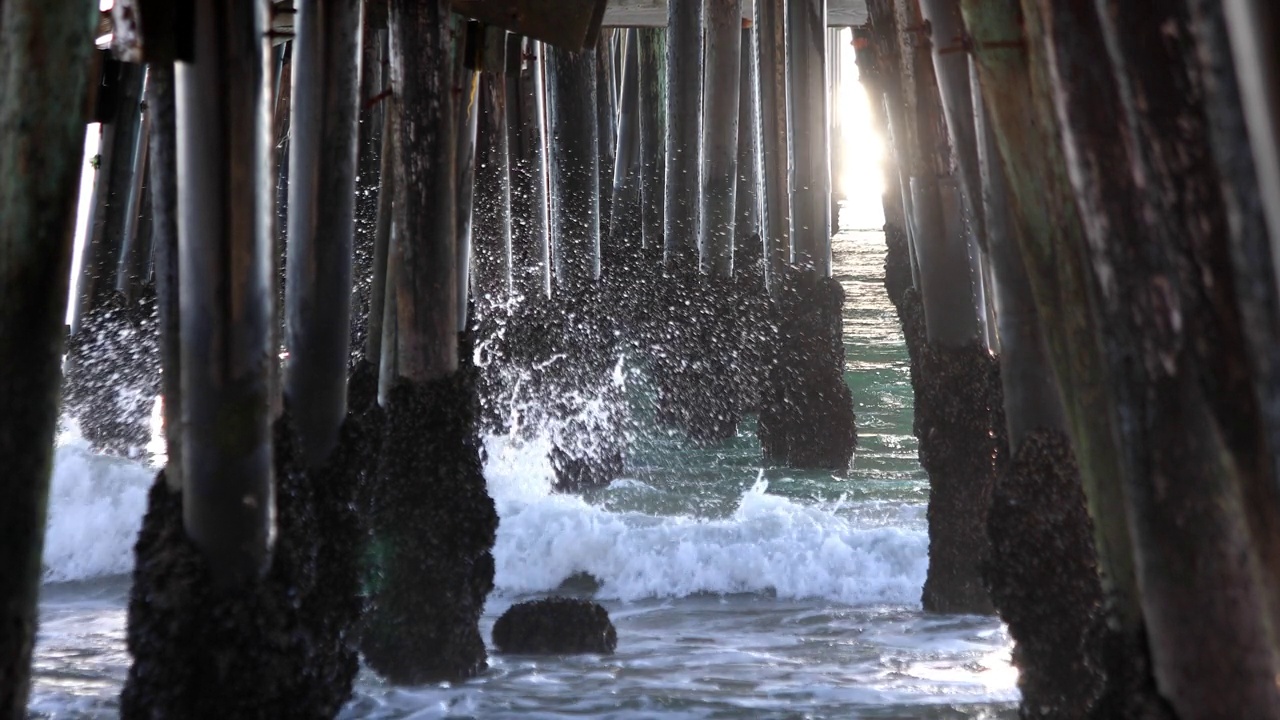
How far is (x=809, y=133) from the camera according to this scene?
919 cm

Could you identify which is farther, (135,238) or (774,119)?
(135,238)

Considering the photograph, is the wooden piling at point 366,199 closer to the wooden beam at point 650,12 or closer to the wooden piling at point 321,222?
the wooden piling at point 321,222

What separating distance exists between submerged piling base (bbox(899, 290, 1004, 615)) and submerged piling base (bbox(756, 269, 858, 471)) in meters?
4.28

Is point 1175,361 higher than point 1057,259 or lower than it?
lower

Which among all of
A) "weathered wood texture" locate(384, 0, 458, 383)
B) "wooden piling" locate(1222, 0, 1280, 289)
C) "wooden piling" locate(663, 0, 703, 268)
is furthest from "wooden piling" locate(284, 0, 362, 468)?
"wooden piling" locate(663, 0, 703, 268)

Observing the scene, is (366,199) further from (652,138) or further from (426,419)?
(426,419)

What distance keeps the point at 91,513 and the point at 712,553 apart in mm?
3997

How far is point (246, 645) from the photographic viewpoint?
9.91 ft

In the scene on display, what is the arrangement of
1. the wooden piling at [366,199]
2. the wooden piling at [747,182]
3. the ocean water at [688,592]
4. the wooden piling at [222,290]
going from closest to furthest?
the wooden piling at [222,290] < the ocean water at [688,592] < the wooden piling at [366,199] < the wooden piling at [747,182]

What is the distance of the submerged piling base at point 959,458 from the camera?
5207 mm

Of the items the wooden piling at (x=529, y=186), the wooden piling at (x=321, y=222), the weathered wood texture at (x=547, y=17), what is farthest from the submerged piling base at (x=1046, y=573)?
the wooden piling at (x=529, y=186)

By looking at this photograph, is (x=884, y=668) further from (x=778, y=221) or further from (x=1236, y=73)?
(x=778, y=221)

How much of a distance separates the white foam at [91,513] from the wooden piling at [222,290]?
4532mm

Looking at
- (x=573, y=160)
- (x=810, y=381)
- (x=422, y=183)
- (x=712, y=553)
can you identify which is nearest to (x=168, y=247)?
(x=422, y=183)
